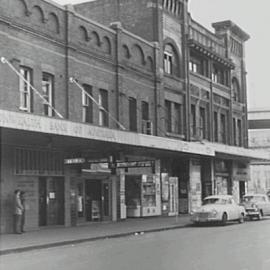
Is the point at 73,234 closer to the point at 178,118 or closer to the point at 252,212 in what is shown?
the point at 252,212

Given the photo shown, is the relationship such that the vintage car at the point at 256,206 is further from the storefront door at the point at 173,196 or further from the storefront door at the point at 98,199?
the storefront door at the point at 98,199

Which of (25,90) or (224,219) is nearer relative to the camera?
(25,90)

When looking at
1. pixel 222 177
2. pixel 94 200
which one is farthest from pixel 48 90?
pixel 222 177

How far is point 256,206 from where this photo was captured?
100 ft

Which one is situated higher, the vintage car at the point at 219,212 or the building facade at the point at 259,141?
the building facade at the point at 259,141

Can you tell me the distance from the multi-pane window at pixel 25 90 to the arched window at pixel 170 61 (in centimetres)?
1231

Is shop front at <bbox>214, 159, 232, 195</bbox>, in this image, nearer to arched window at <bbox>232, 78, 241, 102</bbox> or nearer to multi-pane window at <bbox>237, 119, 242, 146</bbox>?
multi-pane window at <bbox>237, 119, 242, 146</bbox>

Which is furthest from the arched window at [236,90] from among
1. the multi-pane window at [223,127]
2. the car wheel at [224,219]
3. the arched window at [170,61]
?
the car wheel at [224,219]

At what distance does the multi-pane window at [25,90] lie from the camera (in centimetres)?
2223

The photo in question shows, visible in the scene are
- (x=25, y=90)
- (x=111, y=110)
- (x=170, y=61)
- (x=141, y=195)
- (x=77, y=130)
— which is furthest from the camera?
(x=170, y=61)

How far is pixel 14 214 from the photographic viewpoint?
21062mm

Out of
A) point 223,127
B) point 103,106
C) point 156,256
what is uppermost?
point 223,127

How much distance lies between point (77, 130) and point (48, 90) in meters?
4.21

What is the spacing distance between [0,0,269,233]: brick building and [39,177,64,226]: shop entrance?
4 centimetres
